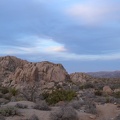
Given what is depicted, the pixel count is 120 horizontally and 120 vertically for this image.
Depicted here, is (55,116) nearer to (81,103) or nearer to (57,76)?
(81,103)

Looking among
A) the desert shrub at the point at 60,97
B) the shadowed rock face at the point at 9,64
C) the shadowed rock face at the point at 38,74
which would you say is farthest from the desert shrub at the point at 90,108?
the shadowed rock face at the point at 9,64

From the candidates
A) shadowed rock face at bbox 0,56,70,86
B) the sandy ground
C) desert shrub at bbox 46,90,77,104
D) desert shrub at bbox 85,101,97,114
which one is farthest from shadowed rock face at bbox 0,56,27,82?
desert shrub at bbox 85,101,97,114

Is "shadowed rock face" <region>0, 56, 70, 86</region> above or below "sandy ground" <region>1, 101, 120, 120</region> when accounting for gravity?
above

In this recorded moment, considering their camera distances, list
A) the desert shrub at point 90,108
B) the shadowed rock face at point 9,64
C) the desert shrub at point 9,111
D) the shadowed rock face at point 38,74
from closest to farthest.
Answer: the desert shrub at point 9,111 → the desert shrub at point 90,108 → the shadowed rock face at point 38,74 → the shadowed rock face at point 9,64

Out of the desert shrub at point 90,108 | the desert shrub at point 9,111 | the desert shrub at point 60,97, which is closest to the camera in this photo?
the desert shrub at point 9,111

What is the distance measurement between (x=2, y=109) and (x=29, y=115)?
4.45 ft

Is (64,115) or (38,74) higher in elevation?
(38,74)

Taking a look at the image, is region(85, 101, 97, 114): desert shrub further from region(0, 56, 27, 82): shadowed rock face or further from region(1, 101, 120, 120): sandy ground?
region(0, 56, 27, 82): shadowed rock face

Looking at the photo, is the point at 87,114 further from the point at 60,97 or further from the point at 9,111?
the point at 60,97

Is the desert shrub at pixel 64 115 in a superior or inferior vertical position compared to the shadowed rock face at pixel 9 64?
inferior

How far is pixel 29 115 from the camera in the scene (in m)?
14.7

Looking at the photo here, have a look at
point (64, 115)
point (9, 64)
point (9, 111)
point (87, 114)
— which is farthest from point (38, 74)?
point (64, 115)

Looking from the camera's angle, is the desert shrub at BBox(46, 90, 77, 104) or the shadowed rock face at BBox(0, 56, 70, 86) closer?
the desert shrub at BBox(46, 90, 77, 104)

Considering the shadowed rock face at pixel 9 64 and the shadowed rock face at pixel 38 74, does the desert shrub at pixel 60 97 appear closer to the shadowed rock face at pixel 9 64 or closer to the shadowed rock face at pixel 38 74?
the shadowed rock face at pixel 38 74
